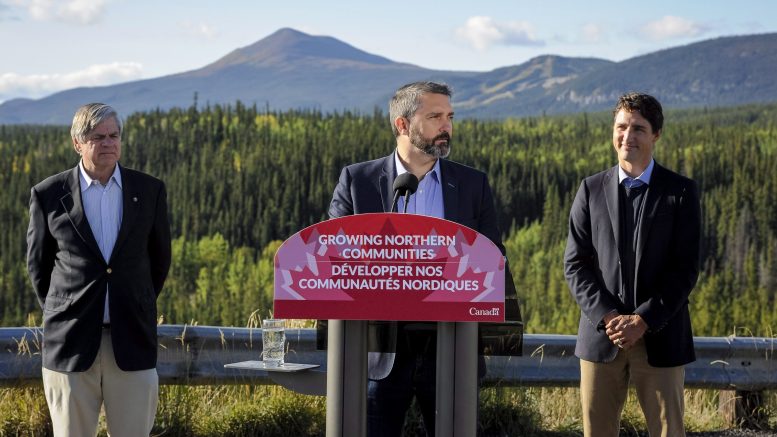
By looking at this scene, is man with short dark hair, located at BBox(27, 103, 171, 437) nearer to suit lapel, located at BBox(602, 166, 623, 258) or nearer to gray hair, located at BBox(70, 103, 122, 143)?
gray hair, located at BBox(70, 103, 122, 143)

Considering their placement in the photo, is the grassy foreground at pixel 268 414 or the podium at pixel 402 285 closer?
the podium at pixel 402 285

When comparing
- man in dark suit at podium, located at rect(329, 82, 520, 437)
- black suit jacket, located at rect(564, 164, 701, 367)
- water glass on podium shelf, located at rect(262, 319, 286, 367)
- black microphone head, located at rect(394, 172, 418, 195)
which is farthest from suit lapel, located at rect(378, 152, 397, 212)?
black suit jacket, located at rect(564, 164, 701, 367)

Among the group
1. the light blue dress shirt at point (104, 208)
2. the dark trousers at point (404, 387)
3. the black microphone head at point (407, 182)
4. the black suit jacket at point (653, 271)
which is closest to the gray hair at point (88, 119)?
the light blue dress shirt at point (104, 208)

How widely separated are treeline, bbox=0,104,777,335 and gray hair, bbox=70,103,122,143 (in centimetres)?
6985

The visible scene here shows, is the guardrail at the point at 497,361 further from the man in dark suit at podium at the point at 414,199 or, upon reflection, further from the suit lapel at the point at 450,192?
the suit lapel at the point at 450,192

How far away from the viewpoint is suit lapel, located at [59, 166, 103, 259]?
151 inches

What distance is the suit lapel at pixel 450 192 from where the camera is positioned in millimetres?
3619

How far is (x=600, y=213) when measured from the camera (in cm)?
406

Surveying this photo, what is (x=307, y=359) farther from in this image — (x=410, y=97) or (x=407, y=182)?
(x=407, y=182)

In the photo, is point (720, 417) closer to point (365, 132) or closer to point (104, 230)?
point (104, 230)

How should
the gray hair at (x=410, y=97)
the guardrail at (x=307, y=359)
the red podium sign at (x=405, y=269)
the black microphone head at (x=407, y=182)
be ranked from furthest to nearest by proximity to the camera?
the guardrail at (x=307, y=359), the gray hair at (x=410, y=97), the black microphone head at (x=407, y=182), the red podium sign at (x=405, y=269)

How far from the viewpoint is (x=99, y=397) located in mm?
3896

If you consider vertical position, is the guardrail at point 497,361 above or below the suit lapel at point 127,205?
below

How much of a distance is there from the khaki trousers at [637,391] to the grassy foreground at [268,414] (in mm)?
1451
